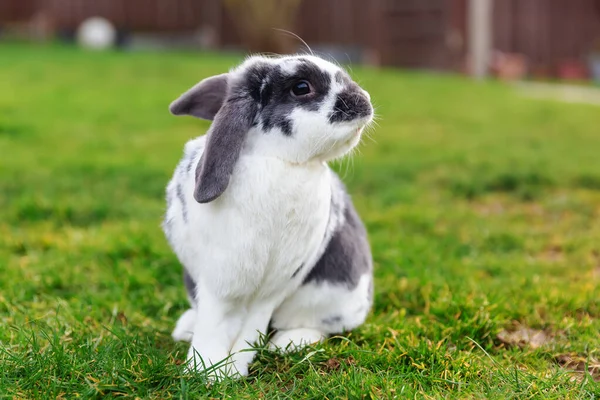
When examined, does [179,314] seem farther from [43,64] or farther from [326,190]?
[43,64]

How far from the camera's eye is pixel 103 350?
216cm

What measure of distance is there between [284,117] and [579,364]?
4.18ft

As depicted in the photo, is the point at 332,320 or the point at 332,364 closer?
the point at 332,364

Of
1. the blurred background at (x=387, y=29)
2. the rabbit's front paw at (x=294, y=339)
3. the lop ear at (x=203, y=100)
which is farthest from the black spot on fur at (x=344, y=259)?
the blurred background at (x=387, y=29)

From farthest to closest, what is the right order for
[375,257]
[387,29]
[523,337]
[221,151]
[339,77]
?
[387,29], [375,257], [523,337], [339,77], [221,151]

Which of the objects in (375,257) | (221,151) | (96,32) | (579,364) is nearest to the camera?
(221,151)

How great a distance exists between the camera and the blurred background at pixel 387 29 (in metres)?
12.8

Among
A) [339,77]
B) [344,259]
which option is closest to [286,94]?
[339,77]

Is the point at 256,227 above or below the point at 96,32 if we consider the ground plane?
above

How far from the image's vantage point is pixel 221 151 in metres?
2.00

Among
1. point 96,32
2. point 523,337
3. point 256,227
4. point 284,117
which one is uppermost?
point 284,117

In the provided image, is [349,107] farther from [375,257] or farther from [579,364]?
[375,257]

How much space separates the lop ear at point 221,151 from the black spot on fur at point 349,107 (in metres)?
0.26

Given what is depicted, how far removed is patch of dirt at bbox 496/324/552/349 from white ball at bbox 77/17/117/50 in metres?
12.8
